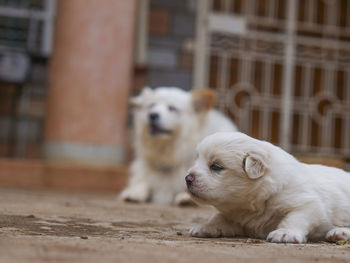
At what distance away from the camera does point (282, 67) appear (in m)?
8.74

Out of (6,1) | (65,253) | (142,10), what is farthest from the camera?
(142,10)

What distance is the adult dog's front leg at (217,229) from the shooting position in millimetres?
2613

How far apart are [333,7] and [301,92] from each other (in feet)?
4.31

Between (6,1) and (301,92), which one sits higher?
(6,1)

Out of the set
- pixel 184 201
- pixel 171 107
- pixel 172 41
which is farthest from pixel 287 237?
pixel 172 41

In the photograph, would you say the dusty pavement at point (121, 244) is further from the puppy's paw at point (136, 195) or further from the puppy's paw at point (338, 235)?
the puppy's paw at point (136, 195)

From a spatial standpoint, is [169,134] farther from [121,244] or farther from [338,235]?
[121,244]

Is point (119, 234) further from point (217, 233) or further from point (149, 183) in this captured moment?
point (149, 183)

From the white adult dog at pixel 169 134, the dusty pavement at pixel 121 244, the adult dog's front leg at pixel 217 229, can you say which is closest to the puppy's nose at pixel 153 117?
the white adult dog at pixel 169 134

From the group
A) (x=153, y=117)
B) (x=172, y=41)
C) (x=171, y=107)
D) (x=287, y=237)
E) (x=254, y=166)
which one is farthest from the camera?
(x=172, y=41)

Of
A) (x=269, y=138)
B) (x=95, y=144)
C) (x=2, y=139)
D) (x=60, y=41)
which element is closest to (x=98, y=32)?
(x=60, y=41)

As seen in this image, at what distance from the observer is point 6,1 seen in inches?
298

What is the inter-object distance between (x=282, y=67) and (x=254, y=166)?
6.41 m

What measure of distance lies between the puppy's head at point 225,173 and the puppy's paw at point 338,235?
365 millimetres
